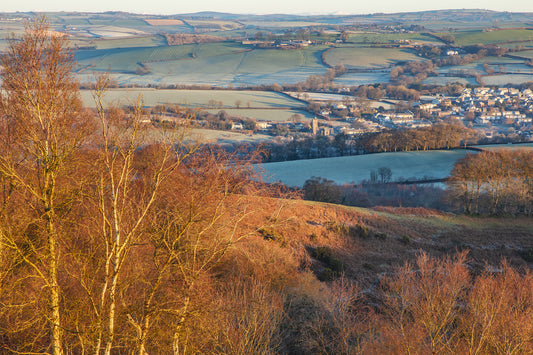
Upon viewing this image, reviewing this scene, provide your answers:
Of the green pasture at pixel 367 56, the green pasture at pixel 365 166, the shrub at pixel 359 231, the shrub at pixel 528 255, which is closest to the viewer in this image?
the shrub at pixel 528 255

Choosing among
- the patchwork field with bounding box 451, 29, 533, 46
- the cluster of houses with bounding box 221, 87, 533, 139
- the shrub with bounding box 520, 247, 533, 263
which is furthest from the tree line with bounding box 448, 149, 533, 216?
the patchwork field with bounding box 451, 29, 533, 46

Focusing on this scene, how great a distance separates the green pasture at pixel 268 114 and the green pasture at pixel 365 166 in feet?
97.6

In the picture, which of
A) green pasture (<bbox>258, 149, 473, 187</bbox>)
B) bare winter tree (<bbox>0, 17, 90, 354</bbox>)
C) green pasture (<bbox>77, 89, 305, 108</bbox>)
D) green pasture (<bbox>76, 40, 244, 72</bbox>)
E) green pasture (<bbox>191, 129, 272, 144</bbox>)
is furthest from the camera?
green pasture (<bbox>76, 40, 244, 72</bbox>)

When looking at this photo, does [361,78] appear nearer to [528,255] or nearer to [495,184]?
[495,184]

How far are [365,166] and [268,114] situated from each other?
1453 inches

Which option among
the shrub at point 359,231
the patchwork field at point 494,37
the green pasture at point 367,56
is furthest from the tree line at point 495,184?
the patchwork field at point 494,37

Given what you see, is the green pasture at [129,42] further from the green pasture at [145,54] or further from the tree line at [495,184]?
the tree line at [495,184]

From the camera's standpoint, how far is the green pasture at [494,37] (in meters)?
162

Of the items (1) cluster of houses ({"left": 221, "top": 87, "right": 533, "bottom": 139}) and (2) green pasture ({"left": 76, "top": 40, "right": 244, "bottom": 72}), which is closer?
(1) cluster of houses ({"left": 221, "top": 87, "right": 533, "bottom": 139})

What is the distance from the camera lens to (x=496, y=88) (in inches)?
4518

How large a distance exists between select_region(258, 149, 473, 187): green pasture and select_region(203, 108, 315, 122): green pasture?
29.7m

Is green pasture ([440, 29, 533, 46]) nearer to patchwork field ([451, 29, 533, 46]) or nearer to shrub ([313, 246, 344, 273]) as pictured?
patchwork field ([451, 29, 533, 46])

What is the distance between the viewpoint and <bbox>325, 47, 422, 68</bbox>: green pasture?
148500 mm

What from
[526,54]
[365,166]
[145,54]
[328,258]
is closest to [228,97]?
[365,166]
